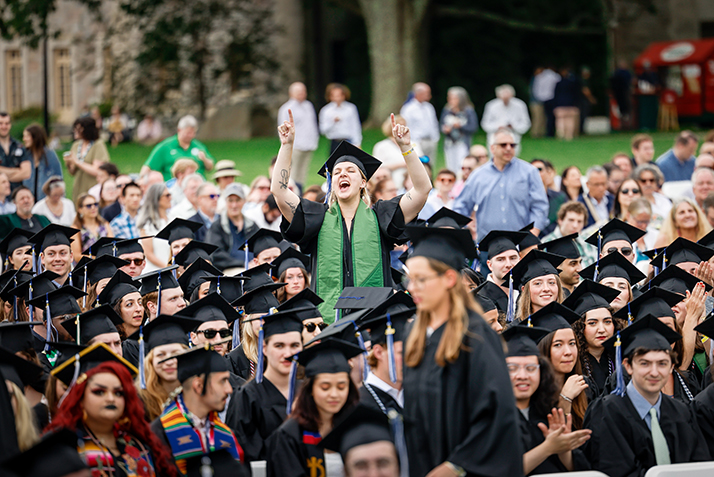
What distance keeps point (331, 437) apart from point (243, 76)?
25.4 meters

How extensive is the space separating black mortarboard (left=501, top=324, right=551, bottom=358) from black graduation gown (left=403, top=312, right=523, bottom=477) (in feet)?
4.29

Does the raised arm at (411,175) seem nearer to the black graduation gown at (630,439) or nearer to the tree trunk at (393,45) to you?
the black graduation gown at (630,439)

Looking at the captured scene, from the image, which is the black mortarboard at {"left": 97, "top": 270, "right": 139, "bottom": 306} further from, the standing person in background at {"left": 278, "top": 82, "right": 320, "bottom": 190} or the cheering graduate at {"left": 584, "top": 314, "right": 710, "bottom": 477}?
the standing person in background at {"left": 278, "top": 82, "right": 320, "bottom": 190}

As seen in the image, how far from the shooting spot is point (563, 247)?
8.74m

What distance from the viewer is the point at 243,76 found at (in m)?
28.9

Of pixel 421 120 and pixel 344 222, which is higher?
pixel 421 120

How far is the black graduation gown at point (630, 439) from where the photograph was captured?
17.9 feet

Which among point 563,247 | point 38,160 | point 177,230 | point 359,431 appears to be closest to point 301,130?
point 38,160

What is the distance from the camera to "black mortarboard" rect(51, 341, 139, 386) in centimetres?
495

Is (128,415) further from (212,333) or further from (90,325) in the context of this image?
(212,333)

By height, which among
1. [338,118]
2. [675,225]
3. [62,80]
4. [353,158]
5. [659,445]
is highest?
[62,80]

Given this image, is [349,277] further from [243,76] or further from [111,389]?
[243,76]

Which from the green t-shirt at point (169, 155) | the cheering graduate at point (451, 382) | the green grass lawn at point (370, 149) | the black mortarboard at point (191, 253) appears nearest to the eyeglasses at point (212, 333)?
the black mortarboard at point (191, 253)

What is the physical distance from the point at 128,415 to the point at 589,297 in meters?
3.69
